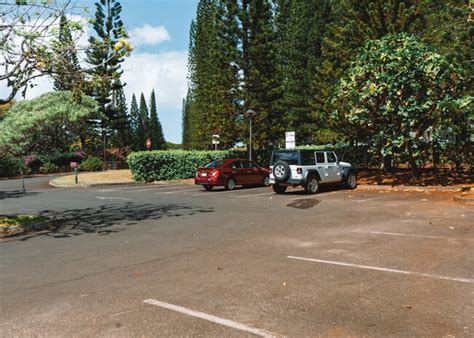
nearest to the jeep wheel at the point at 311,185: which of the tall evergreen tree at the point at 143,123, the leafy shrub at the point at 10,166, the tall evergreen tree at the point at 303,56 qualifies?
the tall evergreen tree at the point at 303,56

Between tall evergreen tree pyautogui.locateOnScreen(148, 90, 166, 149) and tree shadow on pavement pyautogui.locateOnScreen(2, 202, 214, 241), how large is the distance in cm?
6684

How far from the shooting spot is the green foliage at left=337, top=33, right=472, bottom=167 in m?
17.3

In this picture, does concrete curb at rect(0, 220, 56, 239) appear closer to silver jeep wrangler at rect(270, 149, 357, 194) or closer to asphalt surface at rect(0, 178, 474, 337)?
asphalt surface at rect(0, 178, 474, 337)

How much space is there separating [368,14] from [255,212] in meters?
18.3

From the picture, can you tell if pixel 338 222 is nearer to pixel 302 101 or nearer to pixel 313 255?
pixel 313 255

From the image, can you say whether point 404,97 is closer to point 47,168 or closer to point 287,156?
point 287,156

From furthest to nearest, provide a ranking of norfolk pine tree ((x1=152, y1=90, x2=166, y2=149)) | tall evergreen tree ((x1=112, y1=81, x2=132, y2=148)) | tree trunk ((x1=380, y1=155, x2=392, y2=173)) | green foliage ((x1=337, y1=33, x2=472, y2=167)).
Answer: norfolk pine tree ((x1=152, y1=90, x2=166, y2=149)), tall evergreen tree ((x1=112, y1=81, x2=132, y2=148)), tree trunk ((x1=380, y1=155, x2=392, y2=173)), green foliage ((x1=337, y1=33, x2=472, y2=167))

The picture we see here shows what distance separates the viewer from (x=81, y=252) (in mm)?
7352

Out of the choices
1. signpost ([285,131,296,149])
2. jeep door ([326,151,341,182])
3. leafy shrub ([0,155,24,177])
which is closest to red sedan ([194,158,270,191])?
signpost ([285,131,296,149])

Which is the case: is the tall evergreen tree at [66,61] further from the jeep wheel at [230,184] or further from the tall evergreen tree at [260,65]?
the tall evergreen tree at [260,65]

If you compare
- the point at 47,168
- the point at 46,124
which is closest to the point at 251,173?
the point at 47,168

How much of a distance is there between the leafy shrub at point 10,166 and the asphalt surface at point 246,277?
33.9 m

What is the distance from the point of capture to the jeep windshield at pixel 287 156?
54.1 feet

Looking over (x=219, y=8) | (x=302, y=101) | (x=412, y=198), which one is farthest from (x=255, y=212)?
(x=302, y=101)
